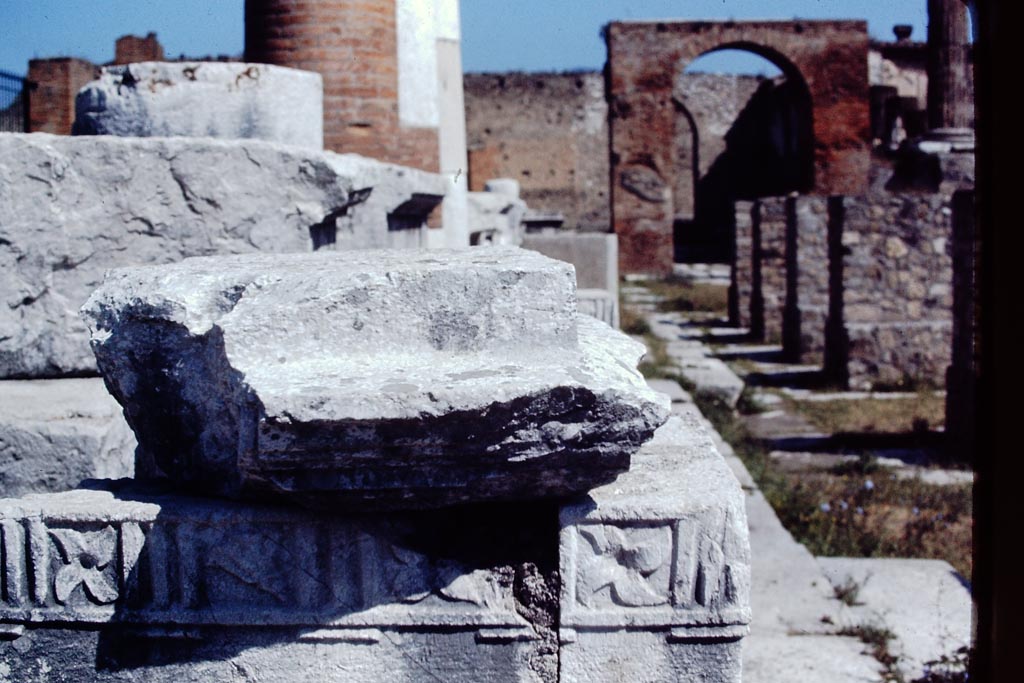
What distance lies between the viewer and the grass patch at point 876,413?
745cm

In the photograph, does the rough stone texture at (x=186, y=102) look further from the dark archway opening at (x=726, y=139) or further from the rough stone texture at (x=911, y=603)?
the dark archway opening at (x=726, y=139)

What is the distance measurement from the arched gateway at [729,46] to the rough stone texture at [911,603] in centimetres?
1656

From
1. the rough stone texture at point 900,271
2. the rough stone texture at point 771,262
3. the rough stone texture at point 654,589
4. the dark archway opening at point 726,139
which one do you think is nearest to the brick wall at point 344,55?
the rough stone texture at point 654,589

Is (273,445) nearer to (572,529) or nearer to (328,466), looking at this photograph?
(328,466)

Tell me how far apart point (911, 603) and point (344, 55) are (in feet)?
9.95

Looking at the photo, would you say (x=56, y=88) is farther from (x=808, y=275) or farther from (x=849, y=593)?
(x=849, y=593)

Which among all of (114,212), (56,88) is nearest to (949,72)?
(114,212)

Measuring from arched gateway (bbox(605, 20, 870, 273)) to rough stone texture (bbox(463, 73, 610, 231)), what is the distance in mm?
8411

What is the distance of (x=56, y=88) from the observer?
16281 millimetres

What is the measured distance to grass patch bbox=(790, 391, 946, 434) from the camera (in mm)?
7453

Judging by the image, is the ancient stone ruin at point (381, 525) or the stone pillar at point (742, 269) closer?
the ancient stone ruin at point (381, 525)

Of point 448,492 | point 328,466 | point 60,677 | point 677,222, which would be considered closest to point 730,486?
point 448,492

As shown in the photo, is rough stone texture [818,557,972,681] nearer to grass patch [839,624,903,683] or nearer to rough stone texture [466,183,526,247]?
grass patch [839,624,903,683]

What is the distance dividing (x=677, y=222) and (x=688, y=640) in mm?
26327
